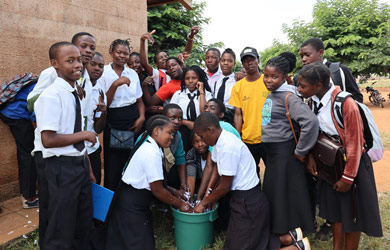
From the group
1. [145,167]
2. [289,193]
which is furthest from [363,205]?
[145,167]

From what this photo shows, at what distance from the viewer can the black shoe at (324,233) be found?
288 centimetres

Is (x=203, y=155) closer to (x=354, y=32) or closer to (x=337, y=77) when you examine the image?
(x=337, y=77)

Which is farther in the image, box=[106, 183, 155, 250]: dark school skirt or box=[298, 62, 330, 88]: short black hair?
box=[106, 183, 155, 250]: dark school skirt

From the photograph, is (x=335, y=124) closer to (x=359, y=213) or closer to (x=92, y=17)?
(x=359, y=213)

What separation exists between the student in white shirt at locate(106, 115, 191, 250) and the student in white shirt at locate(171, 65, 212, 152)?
78cm

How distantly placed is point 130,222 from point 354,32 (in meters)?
17.1

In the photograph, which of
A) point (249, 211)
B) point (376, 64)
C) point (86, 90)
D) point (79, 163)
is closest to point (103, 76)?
point (86, 90)

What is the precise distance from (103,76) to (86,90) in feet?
2.51

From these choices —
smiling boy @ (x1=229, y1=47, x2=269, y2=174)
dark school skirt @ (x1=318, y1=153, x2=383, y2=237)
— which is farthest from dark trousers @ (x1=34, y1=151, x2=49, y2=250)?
dark school skirt @ (x1=318, y1=153, x2=383, y2=237)

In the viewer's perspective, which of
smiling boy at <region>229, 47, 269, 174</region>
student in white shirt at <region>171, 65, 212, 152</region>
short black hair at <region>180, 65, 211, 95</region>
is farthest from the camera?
short black hair at <region>180, 65, 211, 95</region>

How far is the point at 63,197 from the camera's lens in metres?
2.00

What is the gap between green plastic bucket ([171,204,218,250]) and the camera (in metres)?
2.48

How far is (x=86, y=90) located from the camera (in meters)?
2.44

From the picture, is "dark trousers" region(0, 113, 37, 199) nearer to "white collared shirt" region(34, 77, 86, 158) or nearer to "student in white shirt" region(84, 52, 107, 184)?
"student in white shirt" region(84, 52, 107, 184)
